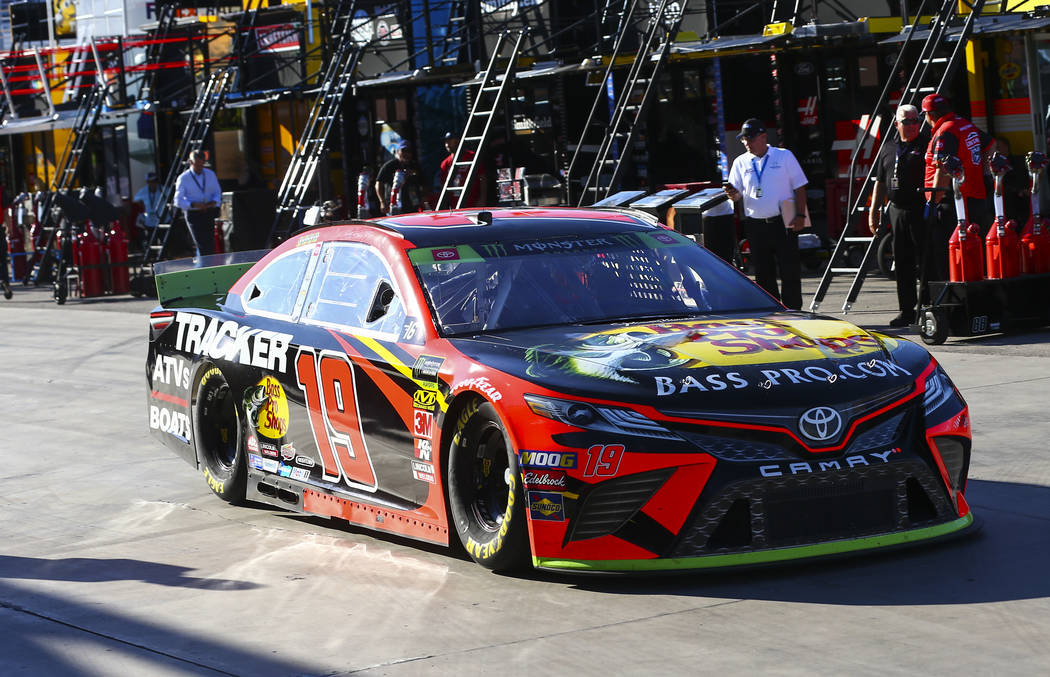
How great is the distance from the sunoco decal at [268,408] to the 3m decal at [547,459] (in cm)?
205

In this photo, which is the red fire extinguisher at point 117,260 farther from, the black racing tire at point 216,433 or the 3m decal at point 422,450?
the 3m decal at point 422,450

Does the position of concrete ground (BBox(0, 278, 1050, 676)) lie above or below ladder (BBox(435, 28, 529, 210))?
below

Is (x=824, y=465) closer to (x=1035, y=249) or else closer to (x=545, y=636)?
(x=545, y=636)

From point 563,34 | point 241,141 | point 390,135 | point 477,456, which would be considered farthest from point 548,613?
point 241,141

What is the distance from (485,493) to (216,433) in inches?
104

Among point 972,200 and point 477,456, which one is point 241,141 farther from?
point 477,456

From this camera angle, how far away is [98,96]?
1198 inches

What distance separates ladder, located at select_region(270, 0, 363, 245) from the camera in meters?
25.5

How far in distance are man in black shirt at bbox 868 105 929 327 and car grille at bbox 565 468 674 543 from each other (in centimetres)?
825

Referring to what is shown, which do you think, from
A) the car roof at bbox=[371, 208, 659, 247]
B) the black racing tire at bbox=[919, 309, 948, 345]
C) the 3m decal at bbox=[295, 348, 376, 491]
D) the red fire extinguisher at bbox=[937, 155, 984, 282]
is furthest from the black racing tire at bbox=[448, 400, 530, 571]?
the red fire extinguisher at bbox=[937, 155, 984, 282]

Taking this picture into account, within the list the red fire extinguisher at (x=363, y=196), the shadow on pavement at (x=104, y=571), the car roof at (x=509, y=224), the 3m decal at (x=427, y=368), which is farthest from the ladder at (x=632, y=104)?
the 3m decal at (x=427, y=368)

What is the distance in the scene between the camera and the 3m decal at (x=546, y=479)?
5668 millimetres

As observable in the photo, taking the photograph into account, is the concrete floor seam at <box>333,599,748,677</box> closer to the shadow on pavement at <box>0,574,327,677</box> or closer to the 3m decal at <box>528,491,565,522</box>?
the shadow on pavement at <box>0,574,327,677</box>

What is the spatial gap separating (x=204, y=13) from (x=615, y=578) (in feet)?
93.6
